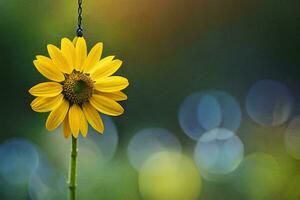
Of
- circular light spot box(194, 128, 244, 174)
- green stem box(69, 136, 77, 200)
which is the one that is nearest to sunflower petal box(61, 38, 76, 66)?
green stem box(69, 136, 77, 200)

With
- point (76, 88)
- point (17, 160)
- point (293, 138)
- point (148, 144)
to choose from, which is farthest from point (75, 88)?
point (293, 138)

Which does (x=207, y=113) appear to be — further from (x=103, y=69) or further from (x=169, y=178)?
(x=103, y=69)

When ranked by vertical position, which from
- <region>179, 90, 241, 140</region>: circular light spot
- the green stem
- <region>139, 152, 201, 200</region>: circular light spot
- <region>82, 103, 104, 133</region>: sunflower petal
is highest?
<region>82, 103, 104, 133</region>: sunflower petal

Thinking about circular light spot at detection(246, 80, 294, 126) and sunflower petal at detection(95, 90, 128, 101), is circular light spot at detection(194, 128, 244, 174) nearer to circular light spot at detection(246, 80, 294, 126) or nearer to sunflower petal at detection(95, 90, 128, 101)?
circular light spot at detection(246, 80, 294, 126)

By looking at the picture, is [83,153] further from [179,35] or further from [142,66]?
[179,35]

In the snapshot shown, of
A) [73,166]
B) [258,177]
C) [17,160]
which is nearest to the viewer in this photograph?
[73,166]
